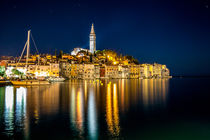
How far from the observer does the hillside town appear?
328ft

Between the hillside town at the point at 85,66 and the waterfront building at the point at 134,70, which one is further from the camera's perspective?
the waterfront building at the point at 134,70

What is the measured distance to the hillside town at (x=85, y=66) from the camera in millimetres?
99875

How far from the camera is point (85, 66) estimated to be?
12156 cm

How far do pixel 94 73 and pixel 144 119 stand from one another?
10917 centimetres

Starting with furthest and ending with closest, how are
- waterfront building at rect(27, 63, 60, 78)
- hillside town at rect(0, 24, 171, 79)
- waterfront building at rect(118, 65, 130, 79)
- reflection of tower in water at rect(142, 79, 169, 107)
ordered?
waterfront building at rect(118, 65, 130, 79) → hillside town at rect(0, 24, 171, 79) → waterfront building at rect(27, 63, 60, 78) → reflection of tower in water at rect(142, 79, 169, 107)

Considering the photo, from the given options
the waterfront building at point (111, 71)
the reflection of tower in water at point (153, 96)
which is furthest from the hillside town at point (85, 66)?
the reflection of tower in water at point (153, 96)

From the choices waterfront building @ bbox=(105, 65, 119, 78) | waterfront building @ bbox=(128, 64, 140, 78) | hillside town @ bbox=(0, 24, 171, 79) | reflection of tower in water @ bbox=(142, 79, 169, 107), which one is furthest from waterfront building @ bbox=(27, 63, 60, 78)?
reflection of tower in water @ bbox=(142, 79, 169, 107)

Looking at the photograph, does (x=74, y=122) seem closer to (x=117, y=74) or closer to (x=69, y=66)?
(x=69, y=66)

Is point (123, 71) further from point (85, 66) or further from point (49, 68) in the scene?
point (49, 68)

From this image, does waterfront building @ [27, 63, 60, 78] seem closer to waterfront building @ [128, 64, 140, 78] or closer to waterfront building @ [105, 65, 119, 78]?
waterfront building @ [105, 65, 119, 78]

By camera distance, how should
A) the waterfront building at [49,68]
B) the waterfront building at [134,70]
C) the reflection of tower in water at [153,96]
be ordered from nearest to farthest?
the reflection of tower in water at [153,96], the waterfront building at [49,68], the waterfront building at [134,70]

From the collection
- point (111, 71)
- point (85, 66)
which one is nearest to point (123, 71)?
point (111, 71)

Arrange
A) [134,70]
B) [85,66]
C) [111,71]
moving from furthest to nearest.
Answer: [134,70], [111,71], [85,66]

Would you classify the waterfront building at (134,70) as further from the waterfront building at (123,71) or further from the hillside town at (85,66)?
the waterfront building at (123,71)
